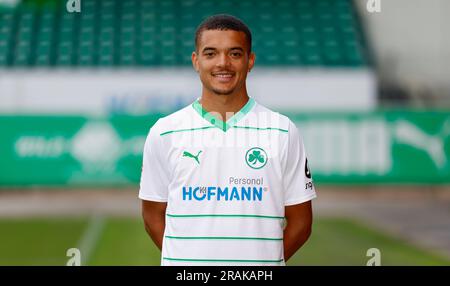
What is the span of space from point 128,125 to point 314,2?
834cm

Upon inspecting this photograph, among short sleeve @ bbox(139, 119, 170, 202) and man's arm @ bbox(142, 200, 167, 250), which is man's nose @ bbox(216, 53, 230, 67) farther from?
man's arm @ bbox(142, 200, 167, 250)

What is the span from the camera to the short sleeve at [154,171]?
10.3 ft

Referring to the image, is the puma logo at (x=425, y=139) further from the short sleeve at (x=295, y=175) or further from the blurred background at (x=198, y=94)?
the short sleeve at (x=295, y=175)

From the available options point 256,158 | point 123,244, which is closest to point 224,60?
point 256,158

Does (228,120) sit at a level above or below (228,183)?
above

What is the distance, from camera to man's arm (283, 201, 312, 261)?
3148 millimetres

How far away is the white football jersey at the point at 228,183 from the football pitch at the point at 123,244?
7382 mm

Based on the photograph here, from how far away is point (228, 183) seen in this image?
3.00 metres

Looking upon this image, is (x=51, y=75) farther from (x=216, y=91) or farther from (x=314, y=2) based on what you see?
(x=216, y=91)

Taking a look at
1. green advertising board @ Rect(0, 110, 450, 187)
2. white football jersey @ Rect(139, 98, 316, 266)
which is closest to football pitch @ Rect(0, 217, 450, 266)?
green advertising board @ Rect(0, 110, 450, 187)

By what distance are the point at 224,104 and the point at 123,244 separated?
9.52 meters

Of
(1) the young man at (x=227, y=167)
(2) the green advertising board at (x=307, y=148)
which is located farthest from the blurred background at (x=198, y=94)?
(1) the young man at (x=227, y=167)

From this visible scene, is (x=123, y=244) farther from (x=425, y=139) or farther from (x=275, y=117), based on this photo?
(x=275, y=117)

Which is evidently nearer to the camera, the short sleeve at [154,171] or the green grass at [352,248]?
the short sleeve at [154,171]
